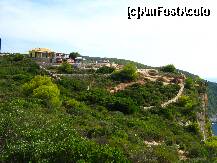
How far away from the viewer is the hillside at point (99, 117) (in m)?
26.4

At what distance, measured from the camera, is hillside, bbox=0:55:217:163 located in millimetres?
26422

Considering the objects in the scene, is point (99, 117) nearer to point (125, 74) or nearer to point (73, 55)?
point (125, 74)

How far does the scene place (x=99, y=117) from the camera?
1778 inches

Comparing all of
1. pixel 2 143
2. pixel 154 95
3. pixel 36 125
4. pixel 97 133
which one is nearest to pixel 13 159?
pixel 2 143

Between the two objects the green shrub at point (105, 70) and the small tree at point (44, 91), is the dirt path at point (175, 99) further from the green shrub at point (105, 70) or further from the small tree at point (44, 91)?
the small tree at point (44, 91)

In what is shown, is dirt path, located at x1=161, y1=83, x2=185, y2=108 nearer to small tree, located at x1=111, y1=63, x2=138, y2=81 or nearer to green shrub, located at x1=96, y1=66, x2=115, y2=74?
small tree, located at x1=111, y1=63, x2=138, y2=81

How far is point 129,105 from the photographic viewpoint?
52875 mm

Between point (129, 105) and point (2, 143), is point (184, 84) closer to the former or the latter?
point (129, 105)

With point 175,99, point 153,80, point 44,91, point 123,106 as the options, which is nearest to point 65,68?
point 153,80

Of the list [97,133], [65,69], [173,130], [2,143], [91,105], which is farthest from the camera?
[65,69]

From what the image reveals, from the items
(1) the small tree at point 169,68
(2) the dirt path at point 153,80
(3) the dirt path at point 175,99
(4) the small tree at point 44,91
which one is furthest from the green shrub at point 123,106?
(1) the small tree at point 169,68

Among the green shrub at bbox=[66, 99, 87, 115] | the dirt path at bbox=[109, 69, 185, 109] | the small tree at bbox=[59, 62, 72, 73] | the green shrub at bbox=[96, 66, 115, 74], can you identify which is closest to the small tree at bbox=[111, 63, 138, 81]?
the dirt path at bbox=[109, 69, 185, 109]

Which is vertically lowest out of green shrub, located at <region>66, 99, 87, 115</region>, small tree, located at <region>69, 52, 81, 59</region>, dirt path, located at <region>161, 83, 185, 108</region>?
dirt path, located at <region>161, 83, 185, 108</region>

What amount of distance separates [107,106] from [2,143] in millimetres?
24764
